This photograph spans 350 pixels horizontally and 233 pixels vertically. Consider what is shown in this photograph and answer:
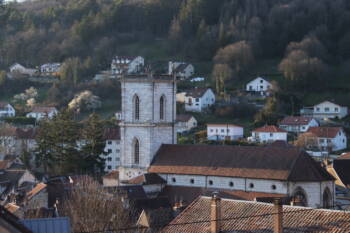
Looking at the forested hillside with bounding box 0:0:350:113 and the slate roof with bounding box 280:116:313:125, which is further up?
the forested hillside with bounding box 0:0:350:113

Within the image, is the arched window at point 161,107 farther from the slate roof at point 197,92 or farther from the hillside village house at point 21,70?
the hillside village house at point 21,70

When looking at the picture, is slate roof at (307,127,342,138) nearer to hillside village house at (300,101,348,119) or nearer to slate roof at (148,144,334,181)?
hillside village house at (300,101,348,119)

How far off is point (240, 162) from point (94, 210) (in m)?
9.23

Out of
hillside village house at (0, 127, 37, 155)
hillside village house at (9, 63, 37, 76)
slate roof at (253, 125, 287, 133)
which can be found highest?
hillside village house at (9, 63, 37, 76)

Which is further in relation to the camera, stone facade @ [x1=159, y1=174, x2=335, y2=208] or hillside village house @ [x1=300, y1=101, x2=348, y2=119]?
hillside village house @ [x1=300, y1=101, x2=348, y2=119]

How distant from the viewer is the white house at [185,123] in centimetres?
6938

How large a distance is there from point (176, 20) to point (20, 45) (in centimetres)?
2266

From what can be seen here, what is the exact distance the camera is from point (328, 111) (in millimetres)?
73812

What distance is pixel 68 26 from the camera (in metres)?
127

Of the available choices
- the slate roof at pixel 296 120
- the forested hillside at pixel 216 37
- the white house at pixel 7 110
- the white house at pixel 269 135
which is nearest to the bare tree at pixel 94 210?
the white house at pixel 269 135

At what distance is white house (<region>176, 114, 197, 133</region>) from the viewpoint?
6938cm

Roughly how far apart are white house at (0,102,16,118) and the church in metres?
42.8

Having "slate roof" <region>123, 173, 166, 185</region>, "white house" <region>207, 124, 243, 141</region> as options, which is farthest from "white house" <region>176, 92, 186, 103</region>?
"slate roof" <region>123, 173, 166, 185</region>

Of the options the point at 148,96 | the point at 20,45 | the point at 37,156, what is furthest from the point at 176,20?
the point at 148,96
